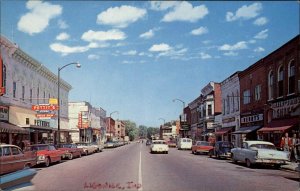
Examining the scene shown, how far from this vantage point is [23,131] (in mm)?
34562

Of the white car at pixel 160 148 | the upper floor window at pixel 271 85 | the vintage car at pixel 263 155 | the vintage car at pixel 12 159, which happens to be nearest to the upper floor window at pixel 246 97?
the upper floor window at pixel 271 85

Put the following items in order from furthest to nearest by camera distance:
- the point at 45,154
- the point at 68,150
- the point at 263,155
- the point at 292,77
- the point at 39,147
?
the point at 68,150, the point at 292,77, the point at 39,147, the point at 45,154, the point at 263,155

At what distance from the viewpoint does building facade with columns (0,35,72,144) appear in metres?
33.2

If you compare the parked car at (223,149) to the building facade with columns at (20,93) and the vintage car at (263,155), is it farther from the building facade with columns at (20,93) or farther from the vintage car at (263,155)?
the building facade with columns at (20,93)

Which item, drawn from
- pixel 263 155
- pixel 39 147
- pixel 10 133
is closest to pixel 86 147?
pixel 10 133

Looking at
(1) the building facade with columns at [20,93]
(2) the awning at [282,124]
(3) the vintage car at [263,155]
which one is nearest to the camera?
(3) the vintage car at [263,155]

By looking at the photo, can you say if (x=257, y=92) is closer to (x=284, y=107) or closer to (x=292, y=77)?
(x=284, y=107)

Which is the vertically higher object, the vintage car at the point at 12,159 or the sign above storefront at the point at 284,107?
the sign above storefront at the point at 284,107

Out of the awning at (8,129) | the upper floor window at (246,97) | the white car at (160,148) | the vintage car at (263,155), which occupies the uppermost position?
the upper floor window at (246,97)

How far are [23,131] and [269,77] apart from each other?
21963mm

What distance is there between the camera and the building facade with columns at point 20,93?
33250mm

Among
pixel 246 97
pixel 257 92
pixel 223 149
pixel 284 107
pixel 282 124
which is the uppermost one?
pixel 257 92

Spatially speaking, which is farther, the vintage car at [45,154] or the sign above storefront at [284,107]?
the sign above storefront at [284,107]

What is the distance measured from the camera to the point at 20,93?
37.7 m
